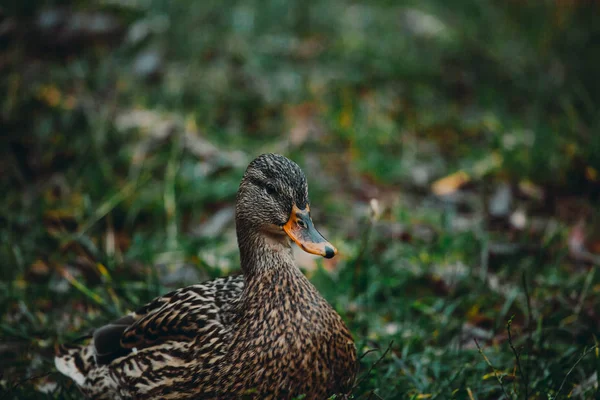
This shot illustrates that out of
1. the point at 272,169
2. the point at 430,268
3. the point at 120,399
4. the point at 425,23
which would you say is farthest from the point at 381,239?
the point at 425,23

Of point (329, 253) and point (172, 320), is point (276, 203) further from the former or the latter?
point (172, 320)

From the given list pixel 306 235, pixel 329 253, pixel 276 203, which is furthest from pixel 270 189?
pixel 329 253

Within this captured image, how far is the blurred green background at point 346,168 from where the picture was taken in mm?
3287

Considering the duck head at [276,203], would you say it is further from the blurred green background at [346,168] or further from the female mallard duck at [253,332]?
the blurred green background at [346,168]

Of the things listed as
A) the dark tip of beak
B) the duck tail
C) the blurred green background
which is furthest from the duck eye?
the duck tail

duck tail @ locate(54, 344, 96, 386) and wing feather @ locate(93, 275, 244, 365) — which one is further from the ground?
wing feather @ locate(93, 275, 244, 365)

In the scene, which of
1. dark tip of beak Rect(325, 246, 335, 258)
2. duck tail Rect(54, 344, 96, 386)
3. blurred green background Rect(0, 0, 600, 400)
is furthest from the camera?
blurred green background Rect(0, 0, 600, 400)

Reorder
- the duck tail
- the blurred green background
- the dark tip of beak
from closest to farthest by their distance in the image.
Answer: the dark tip of beak, the duck tail, the blurred green background

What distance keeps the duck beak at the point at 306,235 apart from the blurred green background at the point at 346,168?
0.60 m

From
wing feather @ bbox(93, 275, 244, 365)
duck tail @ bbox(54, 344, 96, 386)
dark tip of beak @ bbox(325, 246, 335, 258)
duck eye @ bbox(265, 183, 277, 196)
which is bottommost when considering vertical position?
duck tail @ bbox(54, 344, 96, 386)

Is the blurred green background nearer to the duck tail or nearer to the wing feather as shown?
the duck tail

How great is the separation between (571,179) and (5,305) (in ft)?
11.7

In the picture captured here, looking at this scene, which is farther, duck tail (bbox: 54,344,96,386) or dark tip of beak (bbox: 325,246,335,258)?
duck tail (bbox: 54,344,96,386)

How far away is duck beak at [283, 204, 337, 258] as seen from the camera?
252cm
